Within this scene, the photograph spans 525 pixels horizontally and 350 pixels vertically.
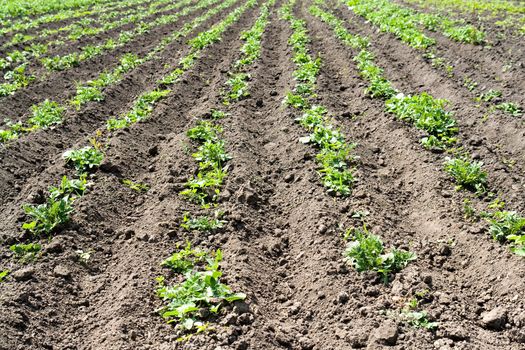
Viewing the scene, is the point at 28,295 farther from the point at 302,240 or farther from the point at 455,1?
the point at 455,1

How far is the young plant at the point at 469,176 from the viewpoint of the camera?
20.2ft

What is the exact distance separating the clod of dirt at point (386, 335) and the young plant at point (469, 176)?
109 inches

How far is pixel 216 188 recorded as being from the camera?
639 centimetres

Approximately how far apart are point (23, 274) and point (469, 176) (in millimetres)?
5214

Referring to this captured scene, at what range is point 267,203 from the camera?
632 cm

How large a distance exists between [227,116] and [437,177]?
400 cm

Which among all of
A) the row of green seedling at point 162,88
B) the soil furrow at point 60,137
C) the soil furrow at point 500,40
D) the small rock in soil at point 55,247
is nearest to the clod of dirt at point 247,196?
the small rock in soil at point 55,247

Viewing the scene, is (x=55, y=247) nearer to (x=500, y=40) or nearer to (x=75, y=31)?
(x=500, y=40)

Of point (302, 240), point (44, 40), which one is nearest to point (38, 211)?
point (302, 240)

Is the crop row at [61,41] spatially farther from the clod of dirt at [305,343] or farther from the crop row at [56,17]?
the clod of dirt at [305,343]

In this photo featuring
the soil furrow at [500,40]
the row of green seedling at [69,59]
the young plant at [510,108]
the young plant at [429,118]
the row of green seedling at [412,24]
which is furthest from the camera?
the row of green seedling at [412,24]

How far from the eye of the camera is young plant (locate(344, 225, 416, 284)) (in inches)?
185

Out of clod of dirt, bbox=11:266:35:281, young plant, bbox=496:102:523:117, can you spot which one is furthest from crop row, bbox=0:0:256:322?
young plant, bbox=496:102:523:117

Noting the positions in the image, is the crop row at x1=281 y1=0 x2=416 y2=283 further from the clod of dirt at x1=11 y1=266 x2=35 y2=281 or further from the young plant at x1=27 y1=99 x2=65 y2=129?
the young plant at x1=27 y1=99 x2=65 y2=129
